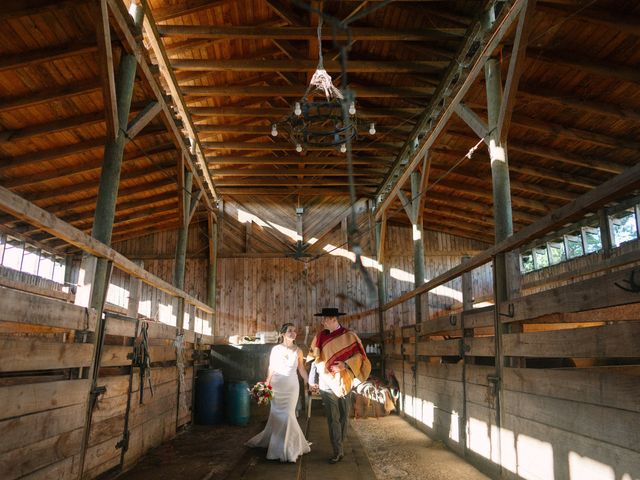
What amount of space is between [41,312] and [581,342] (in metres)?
3.42

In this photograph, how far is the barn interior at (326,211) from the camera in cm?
341

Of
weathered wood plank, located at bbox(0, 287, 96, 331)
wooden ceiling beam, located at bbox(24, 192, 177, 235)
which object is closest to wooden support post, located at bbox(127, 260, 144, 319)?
wooden ceiling beam, located at bbox(24, 192, 177, 235)

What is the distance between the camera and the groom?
5691 millimetres

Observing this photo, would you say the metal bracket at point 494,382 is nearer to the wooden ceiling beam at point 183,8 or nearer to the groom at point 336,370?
the groom at point 336,370

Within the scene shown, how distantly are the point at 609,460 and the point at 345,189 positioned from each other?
1432cm

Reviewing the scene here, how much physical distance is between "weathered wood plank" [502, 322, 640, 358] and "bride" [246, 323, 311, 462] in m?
2.65

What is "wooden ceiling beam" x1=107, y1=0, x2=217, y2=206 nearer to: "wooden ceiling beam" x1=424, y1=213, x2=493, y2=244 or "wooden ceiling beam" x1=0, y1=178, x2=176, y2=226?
"wooden ceiling beam" x1=0, y1=178, x2=176, y2=226

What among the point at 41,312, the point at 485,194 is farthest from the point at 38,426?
the point at 485,194

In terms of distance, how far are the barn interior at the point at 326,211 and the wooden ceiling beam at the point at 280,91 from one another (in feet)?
0.24

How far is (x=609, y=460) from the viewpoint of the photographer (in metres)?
2.82

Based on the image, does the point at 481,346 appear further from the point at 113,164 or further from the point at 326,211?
the point at 326,211

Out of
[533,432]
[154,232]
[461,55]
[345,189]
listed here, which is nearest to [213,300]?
[154,232]

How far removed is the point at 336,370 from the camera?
577cm

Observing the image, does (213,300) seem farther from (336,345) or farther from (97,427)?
(97,427)
